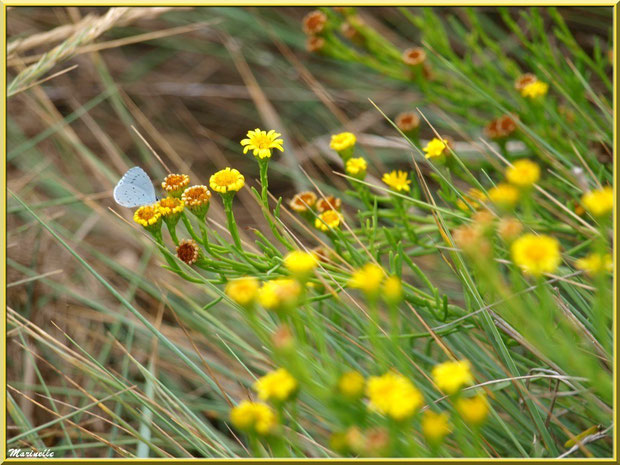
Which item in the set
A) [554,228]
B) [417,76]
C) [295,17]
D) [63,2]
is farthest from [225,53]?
[554,228]

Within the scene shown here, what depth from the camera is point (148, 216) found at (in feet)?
2.87

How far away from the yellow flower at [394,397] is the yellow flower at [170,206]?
41cm

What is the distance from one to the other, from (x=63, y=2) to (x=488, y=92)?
0.86 metres

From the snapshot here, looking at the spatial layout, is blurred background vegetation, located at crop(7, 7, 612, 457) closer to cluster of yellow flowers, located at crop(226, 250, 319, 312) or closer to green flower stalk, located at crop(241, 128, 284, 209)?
green flower stalk, located at crop(241, 128, 284, 209)

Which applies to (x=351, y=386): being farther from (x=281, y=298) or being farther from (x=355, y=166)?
(x=355, y=166)

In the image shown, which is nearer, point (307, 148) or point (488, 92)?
point (488, 92)

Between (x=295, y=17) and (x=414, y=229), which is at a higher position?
(x=295, y=17)

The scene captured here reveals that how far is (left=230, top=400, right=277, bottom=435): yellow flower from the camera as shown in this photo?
609 millimetres

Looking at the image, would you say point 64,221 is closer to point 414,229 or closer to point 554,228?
point 414,229

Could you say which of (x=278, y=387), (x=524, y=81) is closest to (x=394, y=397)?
(x=278, y=387)

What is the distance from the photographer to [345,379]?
586mm

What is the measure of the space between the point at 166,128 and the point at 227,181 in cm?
140

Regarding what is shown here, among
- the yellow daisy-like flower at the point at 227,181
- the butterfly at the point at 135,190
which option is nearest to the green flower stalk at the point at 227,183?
the yellow daisy-like flower at the point at 227,181

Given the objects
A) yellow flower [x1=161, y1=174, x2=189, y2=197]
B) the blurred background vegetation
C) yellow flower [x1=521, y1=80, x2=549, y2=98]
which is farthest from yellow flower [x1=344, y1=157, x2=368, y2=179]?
the blurred background vegetation
